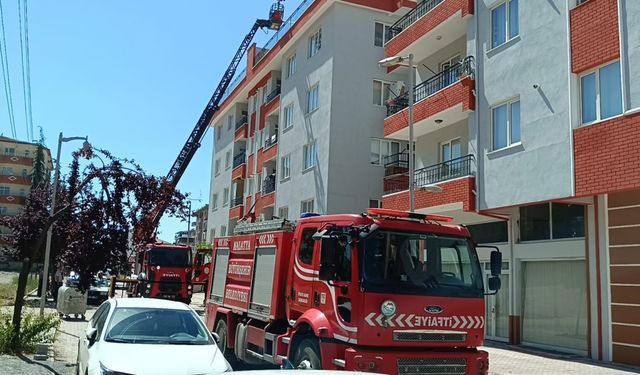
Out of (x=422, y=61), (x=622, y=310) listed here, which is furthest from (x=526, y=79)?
(x=422, y=61)

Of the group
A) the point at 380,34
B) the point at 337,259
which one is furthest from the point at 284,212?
the point at 337,259

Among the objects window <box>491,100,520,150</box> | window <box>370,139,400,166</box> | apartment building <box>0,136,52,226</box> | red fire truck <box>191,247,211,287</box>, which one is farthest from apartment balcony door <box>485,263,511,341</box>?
apartment building <box>0,136,52,226</box>

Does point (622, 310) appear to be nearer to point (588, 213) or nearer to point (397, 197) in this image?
point (588, 213)

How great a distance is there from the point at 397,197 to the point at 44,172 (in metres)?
81.3

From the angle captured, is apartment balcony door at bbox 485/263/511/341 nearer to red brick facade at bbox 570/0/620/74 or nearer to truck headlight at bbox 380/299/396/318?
red brick facade at bbox 570/0/620/74

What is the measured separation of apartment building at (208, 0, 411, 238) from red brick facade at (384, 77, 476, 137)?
11.4 feet

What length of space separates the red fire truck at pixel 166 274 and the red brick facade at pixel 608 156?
55.8 ft

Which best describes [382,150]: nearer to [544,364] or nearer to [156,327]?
[544,364]

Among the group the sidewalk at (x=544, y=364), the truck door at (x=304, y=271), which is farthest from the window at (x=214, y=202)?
the truck door at (x=304, y=271)

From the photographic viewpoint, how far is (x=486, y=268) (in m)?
19.6

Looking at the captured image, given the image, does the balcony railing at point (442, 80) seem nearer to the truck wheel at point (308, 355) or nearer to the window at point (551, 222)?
the window at point (551, 222)

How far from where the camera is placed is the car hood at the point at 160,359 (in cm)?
709

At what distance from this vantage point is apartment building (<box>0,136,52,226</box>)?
90.7 m

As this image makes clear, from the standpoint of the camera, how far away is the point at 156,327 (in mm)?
8523
